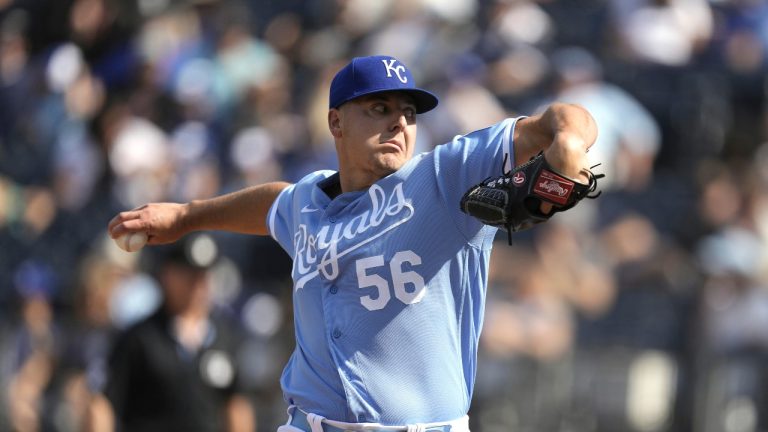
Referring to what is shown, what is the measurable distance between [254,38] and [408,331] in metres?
8.45

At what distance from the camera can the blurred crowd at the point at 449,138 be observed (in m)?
8.77

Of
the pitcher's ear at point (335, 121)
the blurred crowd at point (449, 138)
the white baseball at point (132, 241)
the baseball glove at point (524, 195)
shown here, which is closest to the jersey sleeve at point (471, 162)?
the baseball glove at point (524, 195)

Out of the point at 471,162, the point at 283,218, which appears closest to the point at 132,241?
the point at 283,218

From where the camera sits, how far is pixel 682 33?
1054cm

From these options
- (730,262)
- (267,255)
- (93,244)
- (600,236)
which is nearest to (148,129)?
(93,244)

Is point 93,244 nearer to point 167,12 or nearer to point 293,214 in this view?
point 167,12

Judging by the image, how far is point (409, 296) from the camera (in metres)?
3.85

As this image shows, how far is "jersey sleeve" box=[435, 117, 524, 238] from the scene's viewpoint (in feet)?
12.2

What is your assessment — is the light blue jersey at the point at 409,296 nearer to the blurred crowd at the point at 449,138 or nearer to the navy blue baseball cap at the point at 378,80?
the navy blue baseball cap at the point at 378,80

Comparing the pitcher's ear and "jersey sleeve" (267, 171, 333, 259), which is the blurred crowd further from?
the pitcher's ear

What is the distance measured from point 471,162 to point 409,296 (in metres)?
0.47

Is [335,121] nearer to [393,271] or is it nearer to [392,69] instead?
[392,69]

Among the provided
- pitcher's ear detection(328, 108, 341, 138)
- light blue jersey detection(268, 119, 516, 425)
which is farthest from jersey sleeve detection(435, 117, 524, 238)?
pitcher's ear detection(328, 108, 341, 138)

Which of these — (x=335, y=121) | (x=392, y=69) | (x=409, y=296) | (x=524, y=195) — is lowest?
(x=409, y=296)
